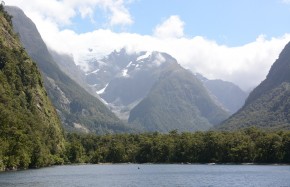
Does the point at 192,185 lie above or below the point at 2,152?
below

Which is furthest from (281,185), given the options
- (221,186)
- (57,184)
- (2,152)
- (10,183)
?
(2,152)

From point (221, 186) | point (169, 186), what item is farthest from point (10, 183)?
point (221, 186)

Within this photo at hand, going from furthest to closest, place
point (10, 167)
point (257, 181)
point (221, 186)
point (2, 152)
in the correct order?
point (10, 167) → point (2, 152) → point (257, 181) → point (221, 186)

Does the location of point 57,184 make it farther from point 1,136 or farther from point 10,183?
point 1,136

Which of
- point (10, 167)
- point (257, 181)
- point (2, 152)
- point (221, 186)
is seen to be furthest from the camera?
point (10, 167)

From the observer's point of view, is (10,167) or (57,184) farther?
(10,167)

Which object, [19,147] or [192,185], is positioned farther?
[19,147]

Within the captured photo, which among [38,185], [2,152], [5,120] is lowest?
[38,185]

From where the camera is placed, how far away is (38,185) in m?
127

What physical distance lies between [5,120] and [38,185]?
6611 centimetres

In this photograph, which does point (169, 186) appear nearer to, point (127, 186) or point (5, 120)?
point (127, 186)

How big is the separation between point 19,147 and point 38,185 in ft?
208

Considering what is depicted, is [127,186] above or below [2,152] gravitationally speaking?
below

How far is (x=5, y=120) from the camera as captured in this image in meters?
186
